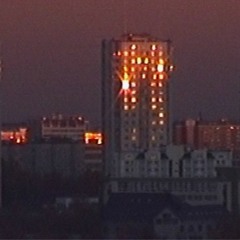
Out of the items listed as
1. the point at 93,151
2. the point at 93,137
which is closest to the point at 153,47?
the point at 93,151

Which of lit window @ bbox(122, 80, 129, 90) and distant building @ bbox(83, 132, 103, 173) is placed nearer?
lit window @ bbox(122, 80, 129, 90)

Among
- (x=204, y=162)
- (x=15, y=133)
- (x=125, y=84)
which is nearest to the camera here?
(x=204, y=162)

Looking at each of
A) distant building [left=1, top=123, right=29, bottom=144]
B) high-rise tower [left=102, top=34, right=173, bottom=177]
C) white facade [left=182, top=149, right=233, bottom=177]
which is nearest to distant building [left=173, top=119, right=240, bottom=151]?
high-rise tower [left=102, top=34, right=173, bottom=177]

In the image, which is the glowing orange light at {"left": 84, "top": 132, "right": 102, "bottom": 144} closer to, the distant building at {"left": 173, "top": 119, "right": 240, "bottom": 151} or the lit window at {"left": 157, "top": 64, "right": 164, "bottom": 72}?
the distant building at {"left": 173, "top": 119, "right": 240, "bottom": 151}

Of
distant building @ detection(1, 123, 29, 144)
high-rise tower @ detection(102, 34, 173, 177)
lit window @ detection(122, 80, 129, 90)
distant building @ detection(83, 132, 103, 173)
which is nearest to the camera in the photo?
high-rise tower @ detection(102, 34, 173, 177)

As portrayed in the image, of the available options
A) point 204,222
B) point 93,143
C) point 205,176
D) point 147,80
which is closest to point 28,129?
point 93,143

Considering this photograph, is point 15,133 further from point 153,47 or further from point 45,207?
point 45,207

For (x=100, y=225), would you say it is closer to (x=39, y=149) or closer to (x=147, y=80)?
(x=147, y=80)

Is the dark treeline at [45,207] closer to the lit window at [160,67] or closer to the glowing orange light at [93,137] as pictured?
the lit window at [160,67]

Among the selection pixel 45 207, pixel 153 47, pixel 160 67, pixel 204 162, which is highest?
pixel 153 47

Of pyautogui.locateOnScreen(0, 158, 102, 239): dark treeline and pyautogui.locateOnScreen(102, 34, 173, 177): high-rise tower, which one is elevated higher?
pyautogui.locateOnScreen(102, 34, 173, 177): high-rise tower

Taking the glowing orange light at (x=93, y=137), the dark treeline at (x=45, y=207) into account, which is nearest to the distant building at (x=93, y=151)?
the glowing orange light at (x=93, y=137)
